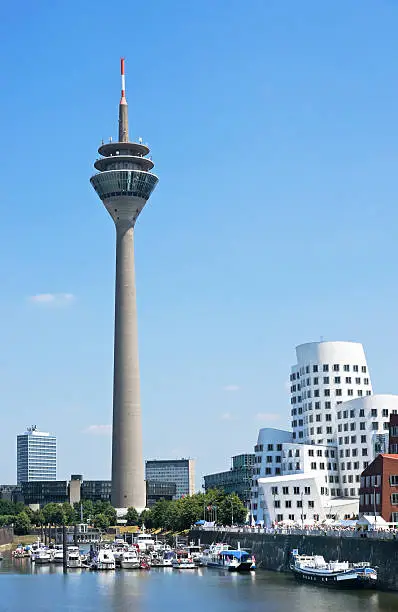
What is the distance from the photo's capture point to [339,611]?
4311 inches

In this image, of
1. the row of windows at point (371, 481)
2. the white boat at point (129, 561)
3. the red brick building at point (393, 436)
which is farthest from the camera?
the white boat at point (129, 561)

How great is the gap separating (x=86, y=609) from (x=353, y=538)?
3508 cm

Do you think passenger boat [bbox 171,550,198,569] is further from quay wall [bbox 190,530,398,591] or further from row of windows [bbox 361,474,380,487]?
row of windows [bbox 361,474,380,487]

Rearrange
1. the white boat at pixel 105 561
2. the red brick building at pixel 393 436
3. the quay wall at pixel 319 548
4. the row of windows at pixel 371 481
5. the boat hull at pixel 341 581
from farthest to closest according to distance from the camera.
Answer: the white boat at pixel 105 561, the red brick building at pixel 393 436, the row of windows at pixel 371 481, the boat hull at pixel 341 581, the quay wall at pixel 319 548

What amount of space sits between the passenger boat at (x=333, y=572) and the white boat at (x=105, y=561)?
45.9 m

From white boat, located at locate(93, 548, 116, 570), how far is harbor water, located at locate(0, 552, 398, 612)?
26.5 ft

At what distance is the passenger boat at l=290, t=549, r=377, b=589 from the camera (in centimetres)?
12356

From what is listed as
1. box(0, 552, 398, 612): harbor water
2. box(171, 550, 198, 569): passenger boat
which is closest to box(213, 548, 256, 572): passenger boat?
box(0, 552, 398, 612): harbor water

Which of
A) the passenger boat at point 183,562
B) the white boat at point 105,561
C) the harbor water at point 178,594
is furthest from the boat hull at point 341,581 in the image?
the white boat at point 105,561

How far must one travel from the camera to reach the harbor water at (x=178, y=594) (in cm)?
11644

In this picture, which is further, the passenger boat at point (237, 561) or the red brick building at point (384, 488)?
the passenger boat at point (237, 561)

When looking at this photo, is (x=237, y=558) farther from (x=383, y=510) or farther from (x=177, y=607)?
(x=177, y=607)

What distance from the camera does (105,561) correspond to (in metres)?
180

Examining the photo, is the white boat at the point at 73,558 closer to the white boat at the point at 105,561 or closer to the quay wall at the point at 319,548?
the white boat at the point at 105,561
